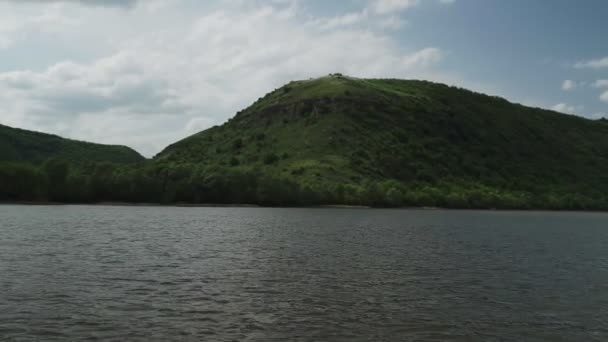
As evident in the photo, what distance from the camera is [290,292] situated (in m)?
37.3

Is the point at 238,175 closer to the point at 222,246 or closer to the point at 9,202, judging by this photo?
the point at 9,202

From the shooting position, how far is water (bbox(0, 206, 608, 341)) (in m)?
27.2

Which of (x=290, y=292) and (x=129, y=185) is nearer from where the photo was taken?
(x=290, y=292)

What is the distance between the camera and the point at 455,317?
3086 cm

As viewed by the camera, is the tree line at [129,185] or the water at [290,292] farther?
the tree line at [129,185]

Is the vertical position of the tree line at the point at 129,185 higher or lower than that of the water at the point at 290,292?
higher

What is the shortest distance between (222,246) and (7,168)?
12023 cm

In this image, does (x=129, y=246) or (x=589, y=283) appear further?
(x=129, y=246)

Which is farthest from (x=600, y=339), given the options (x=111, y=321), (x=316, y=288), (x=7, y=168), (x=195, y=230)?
(x=7, y=168)

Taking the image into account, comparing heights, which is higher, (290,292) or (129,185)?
(129,185)

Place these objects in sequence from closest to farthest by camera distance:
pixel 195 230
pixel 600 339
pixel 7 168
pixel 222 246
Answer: pixel 600 339 < pixel 222 246 < pixel 195 230 < pixel 7 168

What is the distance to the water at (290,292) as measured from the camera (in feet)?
89.3

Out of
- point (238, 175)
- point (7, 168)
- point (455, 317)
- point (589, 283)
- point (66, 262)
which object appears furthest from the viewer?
point (238, 175)

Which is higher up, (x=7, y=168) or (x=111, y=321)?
(x=7, y=168)
